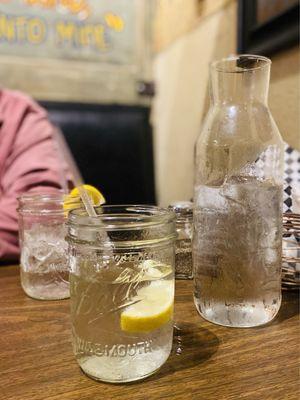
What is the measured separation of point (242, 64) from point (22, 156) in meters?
0.76

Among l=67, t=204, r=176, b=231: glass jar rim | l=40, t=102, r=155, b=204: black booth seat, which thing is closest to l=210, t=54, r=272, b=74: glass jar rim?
l=67, t=204, r=176, b=231: glass jar rim

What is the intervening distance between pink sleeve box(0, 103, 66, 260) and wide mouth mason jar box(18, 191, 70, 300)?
0.24m

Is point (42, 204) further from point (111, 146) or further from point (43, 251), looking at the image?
point (111, 146)

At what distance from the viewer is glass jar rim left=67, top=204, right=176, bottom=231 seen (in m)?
0.38

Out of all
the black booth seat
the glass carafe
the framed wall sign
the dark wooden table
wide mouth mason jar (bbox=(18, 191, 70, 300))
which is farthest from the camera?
the framed wall sign

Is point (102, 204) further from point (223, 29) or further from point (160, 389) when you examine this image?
point (223, 29)

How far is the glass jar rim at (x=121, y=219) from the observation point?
0.38 meters

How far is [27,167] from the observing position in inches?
41.1

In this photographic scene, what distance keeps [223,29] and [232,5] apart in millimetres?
78

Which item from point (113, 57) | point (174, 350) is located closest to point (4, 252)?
point (174, 350)

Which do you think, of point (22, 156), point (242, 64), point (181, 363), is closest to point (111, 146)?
point (22, 156)

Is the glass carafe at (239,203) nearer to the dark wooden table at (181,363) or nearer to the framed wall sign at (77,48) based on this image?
the dark wooden table at (181,363)

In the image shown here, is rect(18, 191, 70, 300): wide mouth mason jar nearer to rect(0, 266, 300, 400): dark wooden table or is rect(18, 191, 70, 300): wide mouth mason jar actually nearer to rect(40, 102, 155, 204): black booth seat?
rect(0, 266, 300, 400): dark wooden table

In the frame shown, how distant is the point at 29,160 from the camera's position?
1076 millimetres
